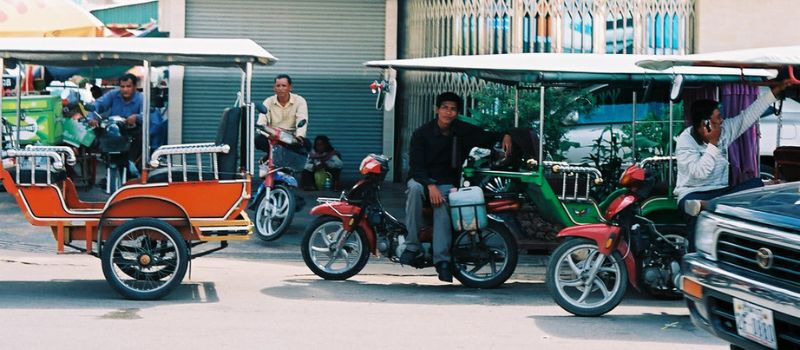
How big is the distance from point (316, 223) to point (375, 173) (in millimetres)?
599

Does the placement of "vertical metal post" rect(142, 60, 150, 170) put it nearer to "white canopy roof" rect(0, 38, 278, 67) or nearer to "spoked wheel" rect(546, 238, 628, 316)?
"white canopy roof" rect(0, 38, 278, 67)

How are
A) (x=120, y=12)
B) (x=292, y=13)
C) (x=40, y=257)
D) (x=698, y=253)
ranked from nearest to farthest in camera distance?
(x=698, y=253) → (x=40, y=257) → (x=292, y=13) → (x=120, y=12)

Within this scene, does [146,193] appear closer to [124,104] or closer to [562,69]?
[562,69]

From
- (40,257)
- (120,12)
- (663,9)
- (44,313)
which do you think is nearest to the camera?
(44,313)

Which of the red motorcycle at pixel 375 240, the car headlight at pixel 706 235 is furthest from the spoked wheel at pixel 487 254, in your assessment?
the car headlight at pixel 706 235

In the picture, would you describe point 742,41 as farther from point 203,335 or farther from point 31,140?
point 203,335

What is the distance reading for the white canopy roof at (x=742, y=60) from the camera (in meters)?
8.50

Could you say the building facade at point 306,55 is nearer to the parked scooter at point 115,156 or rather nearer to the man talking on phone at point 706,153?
the parked scooter at point 115,156

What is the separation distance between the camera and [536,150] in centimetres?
1038

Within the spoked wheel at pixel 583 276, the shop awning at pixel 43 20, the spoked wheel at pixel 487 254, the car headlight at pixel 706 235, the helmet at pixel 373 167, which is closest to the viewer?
the car headlight at pixel 706 235

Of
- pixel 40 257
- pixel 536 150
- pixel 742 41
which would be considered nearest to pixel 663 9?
pixel 742 41

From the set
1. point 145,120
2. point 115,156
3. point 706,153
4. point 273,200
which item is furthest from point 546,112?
point 145,120

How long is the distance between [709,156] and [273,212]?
4702 mm

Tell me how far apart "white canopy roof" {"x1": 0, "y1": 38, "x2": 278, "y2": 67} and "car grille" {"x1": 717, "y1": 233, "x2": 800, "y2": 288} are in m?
4.15
